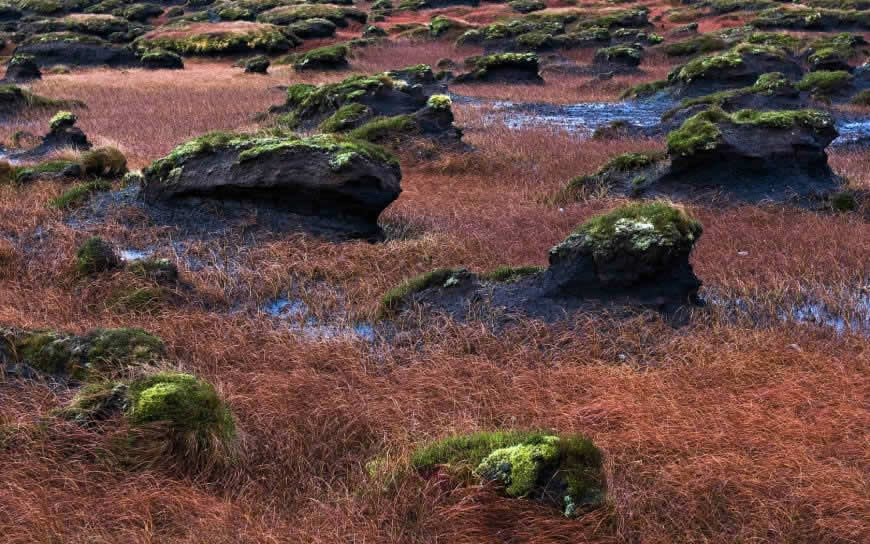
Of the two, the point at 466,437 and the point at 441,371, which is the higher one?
the point at 466,437

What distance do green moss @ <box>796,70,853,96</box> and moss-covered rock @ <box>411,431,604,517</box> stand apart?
27986 mm

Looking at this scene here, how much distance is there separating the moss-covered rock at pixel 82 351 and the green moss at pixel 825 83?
28.3 m

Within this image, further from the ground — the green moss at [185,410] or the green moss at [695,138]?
the green moss at [185,410]

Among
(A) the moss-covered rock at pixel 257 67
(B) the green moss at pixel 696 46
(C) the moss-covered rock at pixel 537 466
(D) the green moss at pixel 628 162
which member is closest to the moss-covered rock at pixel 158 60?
(A) the moss-covered rock at pixel 257 67

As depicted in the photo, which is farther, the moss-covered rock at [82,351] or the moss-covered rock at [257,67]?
the moss-covered rock at [257,67]

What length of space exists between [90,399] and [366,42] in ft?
156

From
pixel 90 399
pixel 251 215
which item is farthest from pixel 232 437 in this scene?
pixel 251 215

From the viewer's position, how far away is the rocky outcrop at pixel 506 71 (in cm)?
3662

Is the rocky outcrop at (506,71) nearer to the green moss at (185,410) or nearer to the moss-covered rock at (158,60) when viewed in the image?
the moss-covered rock at (158,60)

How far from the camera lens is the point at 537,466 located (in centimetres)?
516

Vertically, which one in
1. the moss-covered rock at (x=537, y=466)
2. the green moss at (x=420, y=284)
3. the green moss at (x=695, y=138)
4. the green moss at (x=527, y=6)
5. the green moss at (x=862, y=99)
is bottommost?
the green moss at (x=527, y=6)

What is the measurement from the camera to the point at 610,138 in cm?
2250

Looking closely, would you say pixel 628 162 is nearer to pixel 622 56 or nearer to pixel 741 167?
pixel 741 167

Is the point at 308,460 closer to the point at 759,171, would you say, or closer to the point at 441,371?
the point at 441,371
